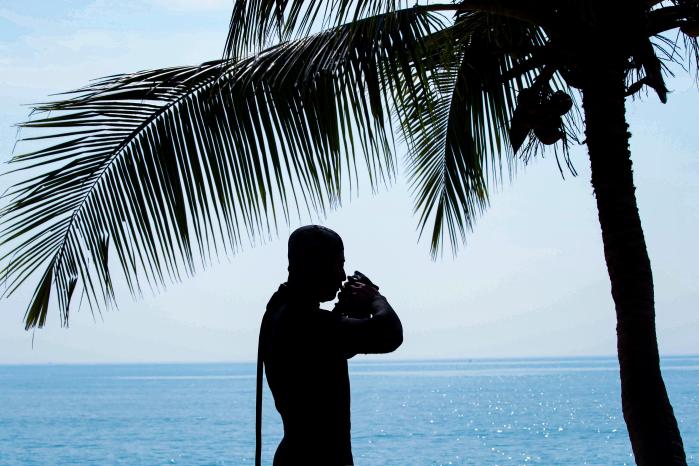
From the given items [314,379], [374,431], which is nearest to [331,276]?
[314,379]

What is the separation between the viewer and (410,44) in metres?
5.37

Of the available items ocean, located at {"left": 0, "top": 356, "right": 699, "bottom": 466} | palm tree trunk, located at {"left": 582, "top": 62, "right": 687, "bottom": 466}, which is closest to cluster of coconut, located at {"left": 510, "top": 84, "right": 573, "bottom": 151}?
palm tree trunk, located at {"left": 582, "top": 62, "right": 687, "bottom": 466}

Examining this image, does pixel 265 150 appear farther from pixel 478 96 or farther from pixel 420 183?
pixel 420 183

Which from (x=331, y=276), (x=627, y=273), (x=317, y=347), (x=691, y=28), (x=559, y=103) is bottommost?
(x=317, y=347)

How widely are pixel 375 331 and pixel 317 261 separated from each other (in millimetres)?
344

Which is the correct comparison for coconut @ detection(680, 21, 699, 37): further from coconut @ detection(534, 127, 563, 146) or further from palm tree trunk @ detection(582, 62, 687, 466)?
coconut @ detection(534, 127, 563, 146)

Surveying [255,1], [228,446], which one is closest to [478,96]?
[255,1]

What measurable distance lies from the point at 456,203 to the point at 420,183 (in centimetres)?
42

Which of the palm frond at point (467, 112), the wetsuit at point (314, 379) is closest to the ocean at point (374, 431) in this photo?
the palm frond at point (467, 112)

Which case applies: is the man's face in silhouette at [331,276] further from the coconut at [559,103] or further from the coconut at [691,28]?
the coconut at [691,28]

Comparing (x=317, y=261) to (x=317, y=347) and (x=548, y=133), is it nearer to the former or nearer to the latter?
(x=317, y=347)

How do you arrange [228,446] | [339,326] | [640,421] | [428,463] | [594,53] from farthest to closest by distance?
1. [228,446]
2. [428,463]
3. [594,53]
4. [640,421]
5. [339,326]

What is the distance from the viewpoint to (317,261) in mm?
3754

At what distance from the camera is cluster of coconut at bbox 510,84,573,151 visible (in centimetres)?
604
